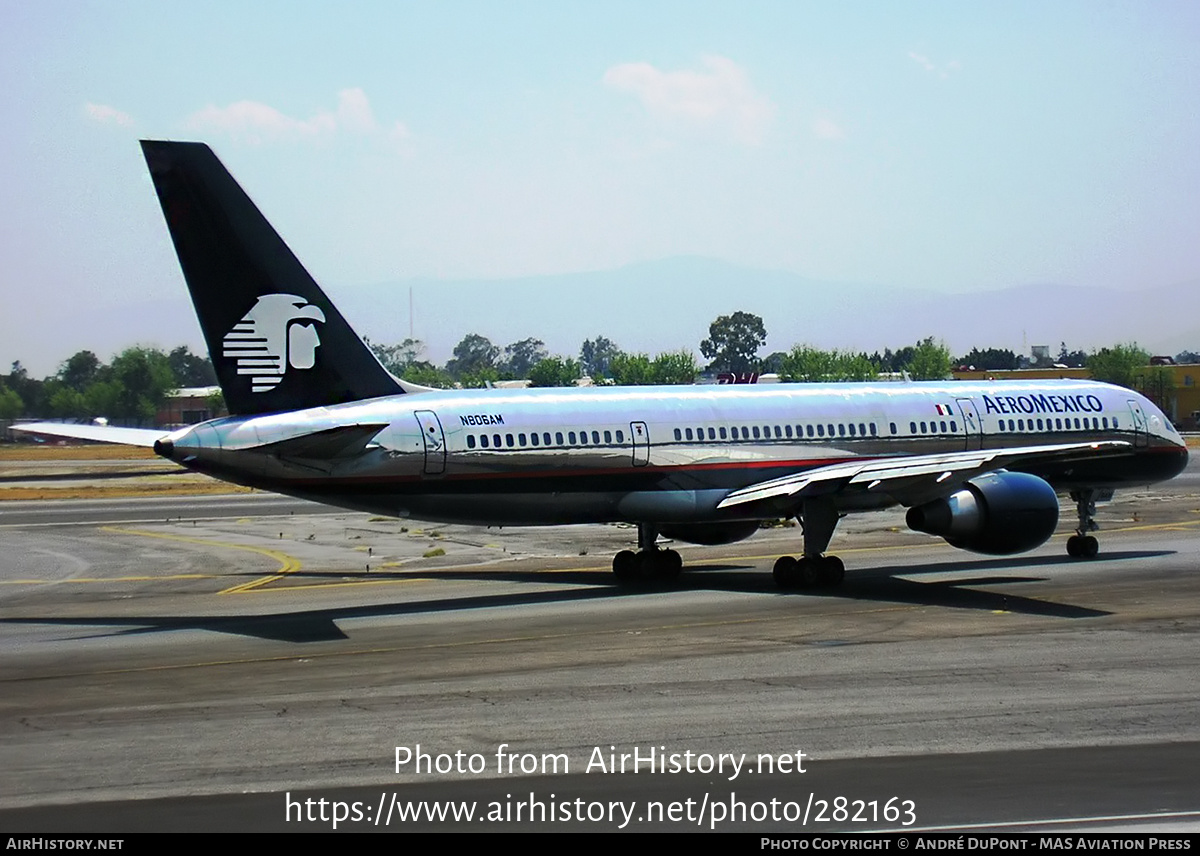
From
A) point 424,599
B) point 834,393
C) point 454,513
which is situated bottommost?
point 424,599

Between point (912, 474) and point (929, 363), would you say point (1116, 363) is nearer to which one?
point (929, 363)

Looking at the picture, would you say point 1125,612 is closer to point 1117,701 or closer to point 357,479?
point 1117,701

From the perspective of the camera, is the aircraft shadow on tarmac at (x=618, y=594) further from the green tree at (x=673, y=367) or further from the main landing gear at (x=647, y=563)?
the green tree at (x=673, y=367)

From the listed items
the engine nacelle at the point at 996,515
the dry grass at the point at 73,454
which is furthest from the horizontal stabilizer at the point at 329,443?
the dry grass at the point at 73,454

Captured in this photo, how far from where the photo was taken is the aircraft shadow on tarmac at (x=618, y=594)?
27.0 m

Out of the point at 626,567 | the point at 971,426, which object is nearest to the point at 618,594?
the point at 626,567

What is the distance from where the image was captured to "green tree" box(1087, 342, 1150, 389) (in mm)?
174750

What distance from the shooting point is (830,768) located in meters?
14.9

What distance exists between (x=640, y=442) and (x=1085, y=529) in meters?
12.9

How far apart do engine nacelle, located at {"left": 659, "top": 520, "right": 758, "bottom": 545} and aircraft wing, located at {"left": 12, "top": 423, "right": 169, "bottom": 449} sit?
487 inches

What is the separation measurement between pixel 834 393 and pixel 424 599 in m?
12.1

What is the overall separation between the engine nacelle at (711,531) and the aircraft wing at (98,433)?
1236 cm

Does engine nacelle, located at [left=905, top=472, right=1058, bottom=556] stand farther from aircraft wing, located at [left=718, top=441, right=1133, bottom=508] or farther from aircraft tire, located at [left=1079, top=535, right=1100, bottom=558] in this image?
aircraft tire, located at [left=1079, top=535, right=1100, bottom=558]
